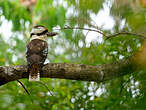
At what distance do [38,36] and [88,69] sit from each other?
1288mm

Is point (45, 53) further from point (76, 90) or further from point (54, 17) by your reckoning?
point (54, 17)

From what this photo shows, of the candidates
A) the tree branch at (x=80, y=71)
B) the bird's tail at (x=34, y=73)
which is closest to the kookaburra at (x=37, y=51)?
the bird's tail at (x=34, y=73)

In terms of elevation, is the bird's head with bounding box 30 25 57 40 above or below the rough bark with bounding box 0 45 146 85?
above

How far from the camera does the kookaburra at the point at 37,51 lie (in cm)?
309

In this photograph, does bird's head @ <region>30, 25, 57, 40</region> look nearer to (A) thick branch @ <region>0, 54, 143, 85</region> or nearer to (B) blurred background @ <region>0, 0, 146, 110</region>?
(B) blurred background @ <region>0, 0, 146, 110</region>

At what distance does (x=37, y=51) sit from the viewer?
3582 millimetres

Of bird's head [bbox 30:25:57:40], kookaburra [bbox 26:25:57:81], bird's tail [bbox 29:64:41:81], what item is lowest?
bird's tail [bbox 29:64:41:81]

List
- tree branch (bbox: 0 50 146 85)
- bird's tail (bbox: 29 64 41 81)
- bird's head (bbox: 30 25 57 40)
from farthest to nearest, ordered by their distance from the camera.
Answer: bird's head (bbox: 30 25 57 40) → bird's tail (bbox: 29 64 41 81) → tree branch (bbox: 0 50 146 85)

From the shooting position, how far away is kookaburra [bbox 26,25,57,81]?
3094mm

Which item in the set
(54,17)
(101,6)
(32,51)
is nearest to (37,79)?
(32,51)

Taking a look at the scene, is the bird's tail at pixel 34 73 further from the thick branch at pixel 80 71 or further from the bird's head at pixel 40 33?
the bird's head at pixel 40 33

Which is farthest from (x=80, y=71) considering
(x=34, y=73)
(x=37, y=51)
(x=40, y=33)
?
(x=40, y=33)

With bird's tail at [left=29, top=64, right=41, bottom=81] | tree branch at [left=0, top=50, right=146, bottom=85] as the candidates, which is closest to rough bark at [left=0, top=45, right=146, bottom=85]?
tree branch at [left=0, top=50, right=146, bottom=85]

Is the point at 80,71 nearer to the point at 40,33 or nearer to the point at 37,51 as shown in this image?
the point at 37,51
